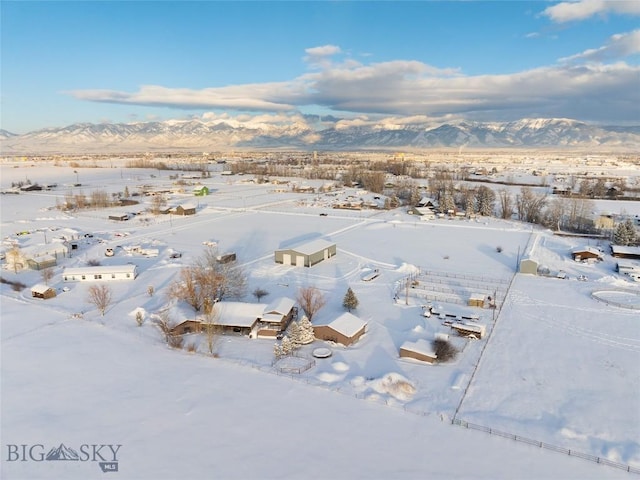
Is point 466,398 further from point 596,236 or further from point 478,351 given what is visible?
point 596,236

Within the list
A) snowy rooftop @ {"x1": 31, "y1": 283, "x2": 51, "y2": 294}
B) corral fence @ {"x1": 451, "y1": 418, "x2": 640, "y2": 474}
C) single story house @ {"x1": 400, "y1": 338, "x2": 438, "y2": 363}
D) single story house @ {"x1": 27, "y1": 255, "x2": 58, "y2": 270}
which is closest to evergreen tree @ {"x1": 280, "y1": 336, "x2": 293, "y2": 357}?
single story house @ {"x1": 400, "y1": 338, "x2": 438, "y2": 363}

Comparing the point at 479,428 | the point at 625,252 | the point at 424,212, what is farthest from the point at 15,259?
the point at 625,252

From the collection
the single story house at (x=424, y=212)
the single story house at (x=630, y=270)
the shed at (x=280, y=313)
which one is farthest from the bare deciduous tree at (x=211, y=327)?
the single story house at (x=424, y=212)

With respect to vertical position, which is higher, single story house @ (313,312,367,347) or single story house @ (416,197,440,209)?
single story house @ (416,197,440,209)

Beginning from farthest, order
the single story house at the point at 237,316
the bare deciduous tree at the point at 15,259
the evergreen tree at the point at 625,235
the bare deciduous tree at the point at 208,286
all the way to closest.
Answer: the evergreen tree at the point at 625,235 < the bare deciduous tree at the point at 15,259 < the bare deciduous tree at the point at 208,286 < the single story house at the point at 237,316

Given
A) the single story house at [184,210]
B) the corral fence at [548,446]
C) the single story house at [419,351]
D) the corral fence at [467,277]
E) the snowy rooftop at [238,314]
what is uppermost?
the single story house at [184,210]

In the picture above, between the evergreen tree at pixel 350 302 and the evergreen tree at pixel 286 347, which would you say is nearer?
the evergreen tree at pixel 286 347

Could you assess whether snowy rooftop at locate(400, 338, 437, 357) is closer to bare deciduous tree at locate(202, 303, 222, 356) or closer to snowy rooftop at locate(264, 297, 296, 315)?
snowy rooftop at locate(264, 297, 296, 315)

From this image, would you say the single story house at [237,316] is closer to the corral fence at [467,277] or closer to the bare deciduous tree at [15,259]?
the corral fence at [467,277]
